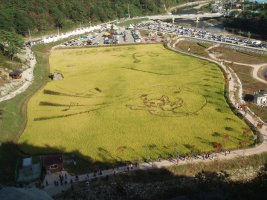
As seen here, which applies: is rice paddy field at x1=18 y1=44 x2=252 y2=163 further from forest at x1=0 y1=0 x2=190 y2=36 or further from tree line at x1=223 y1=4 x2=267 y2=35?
tree line at x1=223 y1=4 x2=267 y2=35

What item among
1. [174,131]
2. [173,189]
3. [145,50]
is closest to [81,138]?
[174,131]

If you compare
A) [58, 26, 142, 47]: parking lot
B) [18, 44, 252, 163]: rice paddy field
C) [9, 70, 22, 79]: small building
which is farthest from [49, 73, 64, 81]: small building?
[58, 26, 142, 47]: parking lot

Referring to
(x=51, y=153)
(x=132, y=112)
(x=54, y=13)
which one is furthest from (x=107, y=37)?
(x=51, y=153)

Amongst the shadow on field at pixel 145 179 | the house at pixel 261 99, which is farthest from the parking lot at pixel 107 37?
the shadow on field at pixel 145 179

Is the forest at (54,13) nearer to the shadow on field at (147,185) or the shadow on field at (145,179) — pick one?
the shadow on field at (145,179)

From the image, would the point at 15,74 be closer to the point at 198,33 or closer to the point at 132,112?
the point at 132,112
